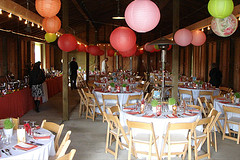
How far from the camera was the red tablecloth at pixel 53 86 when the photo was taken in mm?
10616

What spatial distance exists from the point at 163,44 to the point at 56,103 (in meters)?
5.60

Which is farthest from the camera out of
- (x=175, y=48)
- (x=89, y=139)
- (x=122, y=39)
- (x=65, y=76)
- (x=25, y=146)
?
(x=175, y=48)

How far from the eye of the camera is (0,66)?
10820 mm

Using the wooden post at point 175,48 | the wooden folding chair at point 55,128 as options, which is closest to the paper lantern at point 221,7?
the wooden folding chair at point 55,128

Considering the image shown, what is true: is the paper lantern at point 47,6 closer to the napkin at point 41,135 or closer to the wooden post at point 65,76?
the napkin at point 41,135

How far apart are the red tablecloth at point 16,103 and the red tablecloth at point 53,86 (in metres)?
2.43

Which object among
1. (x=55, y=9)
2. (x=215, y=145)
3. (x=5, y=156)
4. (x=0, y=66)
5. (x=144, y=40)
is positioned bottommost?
(x=215, y=145)

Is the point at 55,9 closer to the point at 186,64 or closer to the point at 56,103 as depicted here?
the point at 56,103

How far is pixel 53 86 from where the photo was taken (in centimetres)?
1135

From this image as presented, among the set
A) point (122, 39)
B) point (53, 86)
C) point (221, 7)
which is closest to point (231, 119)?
point (221, 7)

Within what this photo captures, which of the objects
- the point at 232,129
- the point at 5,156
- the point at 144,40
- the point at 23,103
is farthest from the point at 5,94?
the point at 144,40

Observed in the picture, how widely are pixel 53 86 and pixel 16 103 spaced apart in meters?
4.64

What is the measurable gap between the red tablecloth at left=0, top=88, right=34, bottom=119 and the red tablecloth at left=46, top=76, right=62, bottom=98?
7.98 feet

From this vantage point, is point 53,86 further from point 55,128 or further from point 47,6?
point 55,128
